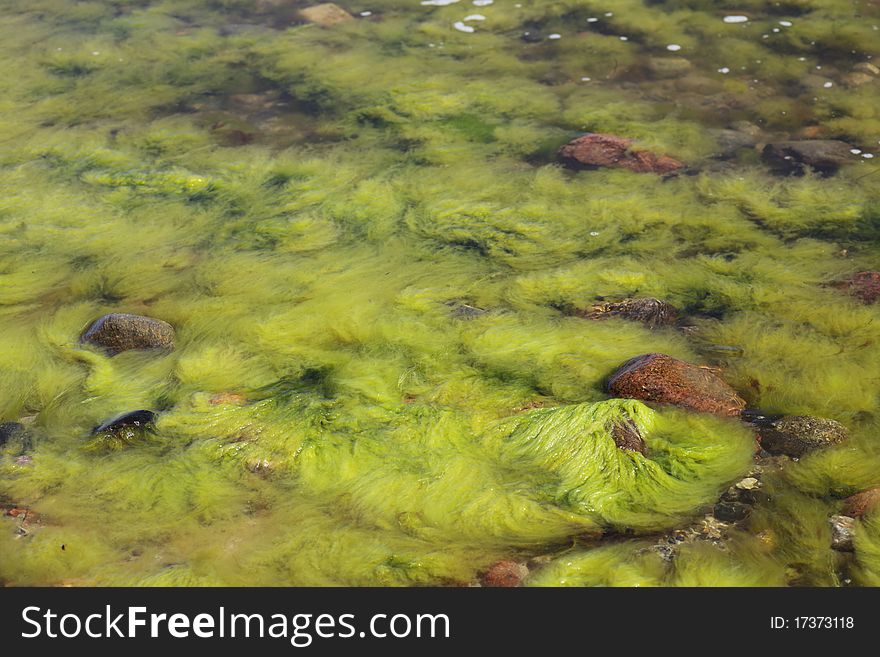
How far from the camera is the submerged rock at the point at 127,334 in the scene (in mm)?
3908

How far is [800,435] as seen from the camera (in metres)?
3.22

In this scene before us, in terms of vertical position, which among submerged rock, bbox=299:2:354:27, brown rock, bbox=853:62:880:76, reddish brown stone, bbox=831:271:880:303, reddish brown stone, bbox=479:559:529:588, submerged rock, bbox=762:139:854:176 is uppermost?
submerged rock, bbox=299:2:354:27

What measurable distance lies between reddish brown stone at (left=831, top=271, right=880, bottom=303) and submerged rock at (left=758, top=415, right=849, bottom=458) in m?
1.05

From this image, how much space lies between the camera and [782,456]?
3.17 meters

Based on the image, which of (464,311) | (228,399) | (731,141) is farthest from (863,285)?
(228,399)

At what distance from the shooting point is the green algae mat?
114 inches

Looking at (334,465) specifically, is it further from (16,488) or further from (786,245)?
(786,245)

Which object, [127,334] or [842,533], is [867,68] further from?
[127,334]

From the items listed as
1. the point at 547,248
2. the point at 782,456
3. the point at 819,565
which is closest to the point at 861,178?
the point at 547,248

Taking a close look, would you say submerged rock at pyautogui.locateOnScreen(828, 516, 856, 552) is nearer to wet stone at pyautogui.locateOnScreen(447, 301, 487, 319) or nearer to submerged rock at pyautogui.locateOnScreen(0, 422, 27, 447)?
wet stone at pyautogui.locateOnScreen(447, 301, 487, 319)

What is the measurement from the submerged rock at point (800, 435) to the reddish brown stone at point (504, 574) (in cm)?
111

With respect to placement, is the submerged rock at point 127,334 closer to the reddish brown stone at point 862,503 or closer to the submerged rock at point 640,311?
the submerged rock at point 640,311

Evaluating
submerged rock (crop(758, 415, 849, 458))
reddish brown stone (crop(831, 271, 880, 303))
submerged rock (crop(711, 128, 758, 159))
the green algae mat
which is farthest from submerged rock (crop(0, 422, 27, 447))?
submerged rock (crop(711, 128, 758, 159))

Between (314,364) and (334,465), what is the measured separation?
71 cm
